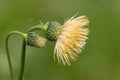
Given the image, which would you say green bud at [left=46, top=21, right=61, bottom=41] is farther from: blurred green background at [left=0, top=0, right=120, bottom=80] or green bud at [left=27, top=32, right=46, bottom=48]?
blurred green background at [left=0, top=0, right=120, bottom=80]

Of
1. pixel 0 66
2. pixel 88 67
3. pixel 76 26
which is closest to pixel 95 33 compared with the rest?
pixel 88 67

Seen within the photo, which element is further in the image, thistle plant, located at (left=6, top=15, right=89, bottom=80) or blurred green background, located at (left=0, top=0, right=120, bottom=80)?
blurred green background, located at (left=0, top=0, right=120, bottom=80)

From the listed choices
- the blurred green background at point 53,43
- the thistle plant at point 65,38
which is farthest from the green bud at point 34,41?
the blurred green background at point 53,43

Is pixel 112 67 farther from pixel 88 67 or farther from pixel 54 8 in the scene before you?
pixel 54 8

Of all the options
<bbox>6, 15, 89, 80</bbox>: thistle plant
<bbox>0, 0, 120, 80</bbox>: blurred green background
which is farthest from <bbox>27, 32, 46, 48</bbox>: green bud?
<bbox>0, 0, 120, 80</bbox>: blurred green background

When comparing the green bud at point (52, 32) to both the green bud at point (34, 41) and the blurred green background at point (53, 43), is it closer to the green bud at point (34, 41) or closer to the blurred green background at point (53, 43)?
the green bud at point (34, 41)

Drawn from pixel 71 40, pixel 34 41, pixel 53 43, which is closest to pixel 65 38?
pixel 71 40

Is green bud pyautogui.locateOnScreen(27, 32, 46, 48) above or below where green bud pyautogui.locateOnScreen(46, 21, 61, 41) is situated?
below
